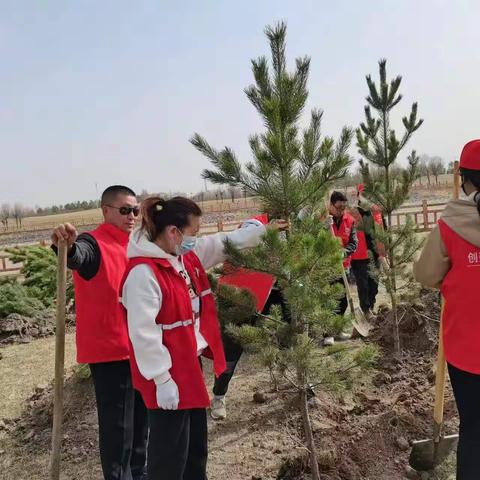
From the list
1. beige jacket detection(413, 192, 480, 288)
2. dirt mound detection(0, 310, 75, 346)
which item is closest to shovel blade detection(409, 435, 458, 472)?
beige jacket detection(413, 192, 480, 288)

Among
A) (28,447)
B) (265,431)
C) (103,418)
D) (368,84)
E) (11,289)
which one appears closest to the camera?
(103,418)

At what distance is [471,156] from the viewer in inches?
87.4

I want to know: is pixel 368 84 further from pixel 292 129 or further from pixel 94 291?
pixel 94 291

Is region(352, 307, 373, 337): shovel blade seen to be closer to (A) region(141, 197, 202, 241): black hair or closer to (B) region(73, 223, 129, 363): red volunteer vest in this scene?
(B) region(73, 223, 129, 363): red volunteer vest

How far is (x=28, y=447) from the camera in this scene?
4105mm

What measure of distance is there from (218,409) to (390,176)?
2.85 metres

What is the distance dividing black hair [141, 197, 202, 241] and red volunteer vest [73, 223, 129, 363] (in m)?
0.48

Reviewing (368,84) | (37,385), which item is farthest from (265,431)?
(368,84)

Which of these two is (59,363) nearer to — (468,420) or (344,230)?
(468,420)

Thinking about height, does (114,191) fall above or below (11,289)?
above

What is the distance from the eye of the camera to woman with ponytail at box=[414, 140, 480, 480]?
2.19m

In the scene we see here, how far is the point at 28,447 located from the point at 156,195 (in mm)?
2709

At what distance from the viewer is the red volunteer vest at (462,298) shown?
2.20m

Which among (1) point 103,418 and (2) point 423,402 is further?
(2) point 423,402
